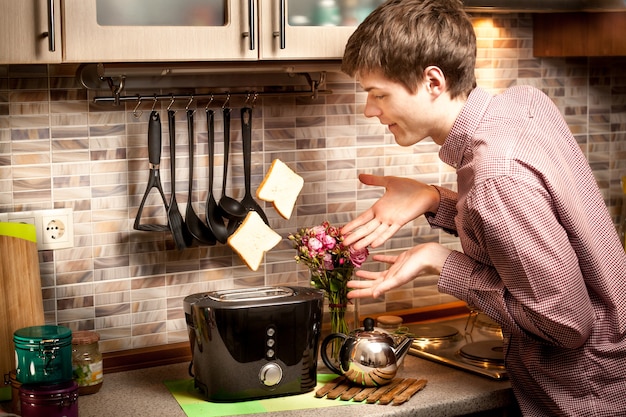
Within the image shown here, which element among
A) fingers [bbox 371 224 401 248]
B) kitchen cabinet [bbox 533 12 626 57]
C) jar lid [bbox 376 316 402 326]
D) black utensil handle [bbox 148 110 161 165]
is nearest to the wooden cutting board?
black utensil handle [bbox 148 110 161 165]

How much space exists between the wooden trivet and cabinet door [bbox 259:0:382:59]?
0.74 metres

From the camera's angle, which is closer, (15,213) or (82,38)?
(82,38)

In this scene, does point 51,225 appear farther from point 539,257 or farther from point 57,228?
point 539,257

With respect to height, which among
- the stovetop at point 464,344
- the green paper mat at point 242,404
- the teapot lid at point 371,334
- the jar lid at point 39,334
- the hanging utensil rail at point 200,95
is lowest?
the green paper mat at point 242,404

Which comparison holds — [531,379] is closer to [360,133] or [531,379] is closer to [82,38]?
[360,133]

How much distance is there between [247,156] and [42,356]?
69 centimetres

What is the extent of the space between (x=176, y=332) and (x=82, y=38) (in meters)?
0.84

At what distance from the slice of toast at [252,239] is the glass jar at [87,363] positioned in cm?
38

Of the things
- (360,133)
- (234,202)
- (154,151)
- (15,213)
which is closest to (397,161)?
(360,133)

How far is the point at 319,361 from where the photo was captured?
90.4 inches

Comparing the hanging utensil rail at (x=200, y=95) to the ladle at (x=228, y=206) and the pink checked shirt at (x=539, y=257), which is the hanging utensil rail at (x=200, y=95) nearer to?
the ladle at (x=228, y=206)

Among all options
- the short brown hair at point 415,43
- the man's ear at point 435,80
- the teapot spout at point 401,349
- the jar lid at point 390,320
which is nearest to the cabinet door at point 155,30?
the short brown hair at point 415,43

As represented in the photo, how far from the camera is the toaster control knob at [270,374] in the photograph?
78.4 inches

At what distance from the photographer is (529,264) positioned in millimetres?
1713
